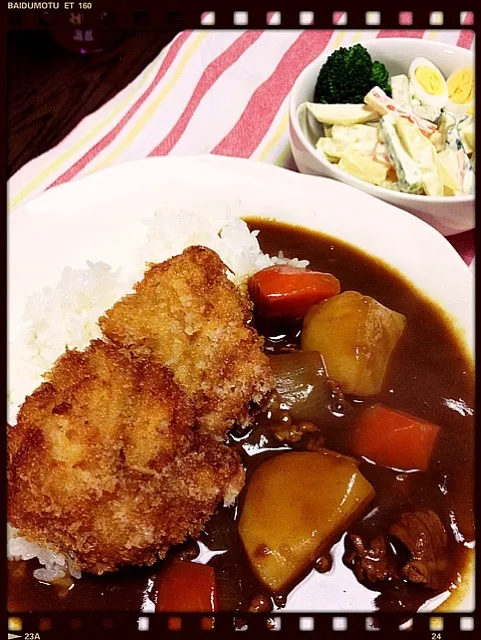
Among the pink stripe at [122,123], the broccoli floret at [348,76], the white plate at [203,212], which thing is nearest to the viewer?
the white plate at [203,212]

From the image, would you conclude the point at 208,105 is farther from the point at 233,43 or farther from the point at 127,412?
the point at 127,412

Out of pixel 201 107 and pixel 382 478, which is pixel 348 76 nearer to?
pixel 201 107

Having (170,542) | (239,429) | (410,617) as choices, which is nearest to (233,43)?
(239,429)

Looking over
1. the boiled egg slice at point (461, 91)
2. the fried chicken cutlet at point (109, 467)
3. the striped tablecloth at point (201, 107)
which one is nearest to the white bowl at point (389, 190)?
the boiled egg slice at point (461, 91)

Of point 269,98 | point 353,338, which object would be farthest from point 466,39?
point 353,338

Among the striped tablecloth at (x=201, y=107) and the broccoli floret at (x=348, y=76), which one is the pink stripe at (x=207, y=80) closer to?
the striped tablecloth at (x=201, y=107)
